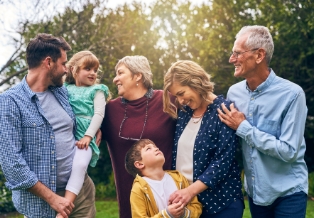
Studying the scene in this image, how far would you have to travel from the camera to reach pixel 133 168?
140 inches

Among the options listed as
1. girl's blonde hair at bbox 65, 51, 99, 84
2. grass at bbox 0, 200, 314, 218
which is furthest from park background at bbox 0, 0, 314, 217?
girl's blonde hair at bbox 65, 51, 99, 84

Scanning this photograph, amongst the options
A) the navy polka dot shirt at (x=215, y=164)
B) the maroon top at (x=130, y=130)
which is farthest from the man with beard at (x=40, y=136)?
the navy polka dot shirt at (x=215, y=164)

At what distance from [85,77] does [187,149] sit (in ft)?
3.64

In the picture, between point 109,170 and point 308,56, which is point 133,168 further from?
point 109,170

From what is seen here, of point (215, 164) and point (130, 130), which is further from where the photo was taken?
point (130, 130)

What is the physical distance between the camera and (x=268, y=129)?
3289 millimetres

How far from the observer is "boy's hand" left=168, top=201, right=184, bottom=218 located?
318cm

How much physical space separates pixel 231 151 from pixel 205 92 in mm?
473

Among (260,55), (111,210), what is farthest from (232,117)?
(111,210)

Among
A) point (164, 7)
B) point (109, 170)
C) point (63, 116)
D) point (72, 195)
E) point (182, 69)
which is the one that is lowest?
point (109, 170)

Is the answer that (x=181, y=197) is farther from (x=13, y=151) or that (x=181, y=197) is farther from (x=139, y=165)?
(x=13, y=151)

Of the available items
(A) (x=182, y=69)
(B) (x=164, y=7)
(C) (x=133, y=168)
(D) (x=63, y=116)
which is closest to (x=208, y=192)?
(C) (x=133, y=168)

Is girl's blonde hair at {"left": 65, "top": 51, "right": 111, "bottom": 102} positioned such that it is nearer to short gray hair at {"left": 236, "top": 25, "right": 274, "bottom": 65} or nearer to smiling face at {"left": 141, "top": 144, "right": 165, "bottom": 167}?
smiling face at {"left": 141, "top": 144, "right": 165, "bottom": 167}

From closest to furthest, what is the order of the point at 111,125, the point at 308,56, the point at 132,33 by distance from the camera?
the point at 111,125 → the point at 308,56 → the point at 132,33
